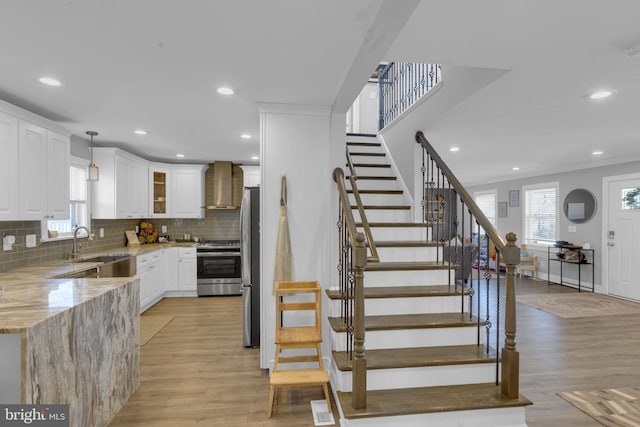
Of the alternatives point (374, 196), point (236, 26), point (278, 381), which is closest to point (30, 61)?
point (236, 26)

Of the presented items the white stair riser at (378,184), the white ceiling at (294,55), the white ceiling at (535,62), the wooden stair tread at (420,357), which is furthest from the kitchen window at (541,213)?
the wooden stair tread at (420,357)

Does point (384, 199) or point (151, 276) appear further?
point (151, 276)

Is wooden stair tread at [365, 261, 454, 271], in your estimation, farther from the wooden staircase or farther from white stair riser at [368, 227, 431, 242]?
white stair riser at [368, 227, 431, 242]

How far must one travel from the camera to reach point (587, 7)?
1710mm

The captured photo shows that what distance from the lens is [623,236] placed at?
5.94 meters

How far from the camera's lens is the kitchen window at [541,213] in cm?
752

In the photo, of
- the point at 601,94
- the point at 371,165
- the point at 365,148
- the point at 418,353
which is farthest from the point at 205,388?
the point at 601,94

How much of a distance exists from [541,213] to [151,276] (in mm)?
8329

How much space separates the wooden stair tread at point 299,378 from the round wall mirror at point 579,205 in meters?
6.74

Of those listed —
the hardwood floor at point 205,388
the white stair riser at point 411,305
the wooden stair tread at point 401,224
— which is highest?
the wooden stair tread at point 401,224

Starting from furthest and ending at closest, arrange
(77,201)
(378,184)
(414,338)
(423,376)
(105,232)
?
(105,232), (77,201), (378,184), (414,338), (423,376)

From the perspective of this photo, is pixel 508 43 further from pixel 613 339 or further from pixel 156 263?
pixel 156 263

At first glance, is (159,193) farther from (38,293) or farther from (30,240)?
(38,293)

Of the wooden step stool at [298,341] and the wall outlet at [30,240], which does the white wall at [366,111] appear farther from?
the wall outlet at [30,240]
